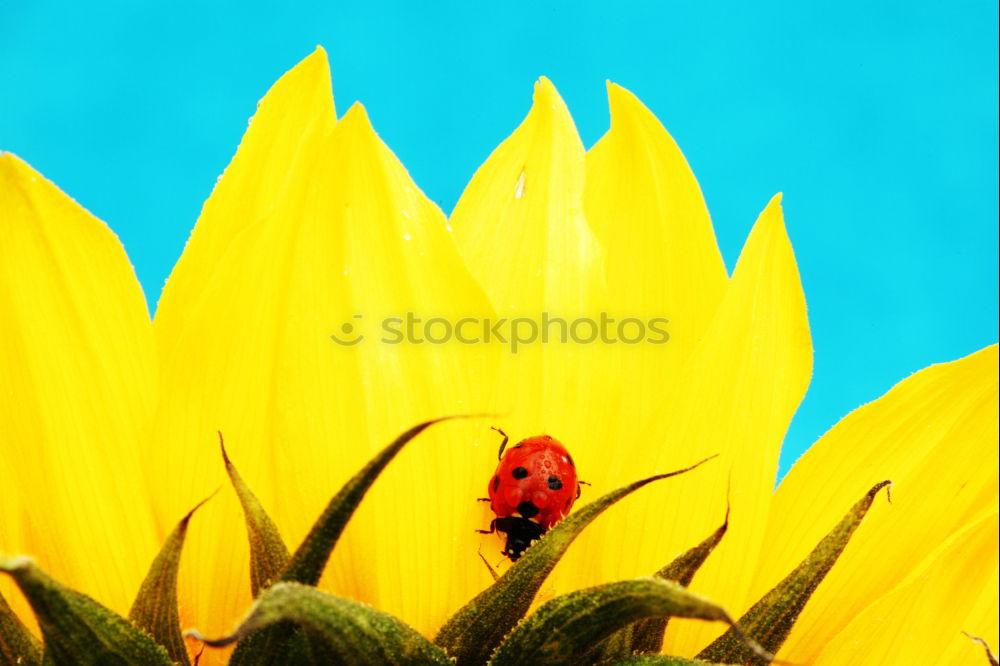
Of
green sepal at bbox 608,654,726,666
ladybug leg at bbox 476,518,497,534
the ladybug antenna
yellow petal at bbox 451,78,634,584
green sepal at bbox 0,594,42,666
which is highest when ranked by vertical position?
yellow petal at bbox 451,78,634,584

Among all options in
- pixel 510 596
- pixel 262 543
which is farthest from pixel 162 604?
pixel 510 596

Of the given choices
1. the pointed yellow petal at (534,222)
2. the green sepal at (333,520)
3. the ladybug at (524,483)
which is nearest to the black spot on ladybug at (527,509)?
the ladybug at (524,483)

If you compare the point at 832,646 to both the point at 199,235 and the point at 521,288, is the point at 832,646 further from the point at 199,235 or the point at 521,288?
the point at 199,235

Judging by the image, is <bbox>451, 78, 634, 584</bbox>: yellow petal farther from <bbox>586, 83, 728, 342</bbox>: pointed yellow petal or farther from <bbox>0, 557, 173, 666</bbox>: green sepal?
<bbox>0, 557, 173, 666</bbox>: green sepal

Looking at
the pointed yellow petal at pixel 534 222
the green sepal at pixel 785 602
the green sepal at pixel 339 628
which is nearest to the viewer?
the green sepal at pixel 339 628

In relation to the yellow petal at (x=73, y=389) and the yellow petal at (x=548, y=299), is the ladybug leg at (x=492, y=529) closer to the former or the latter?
the yellow petal at (x=548, y=299)

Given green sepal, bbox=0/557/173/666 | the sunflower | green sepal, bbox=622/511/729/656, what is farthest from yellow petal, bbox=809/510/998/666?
green sepal, bbox=0/557/173/666
